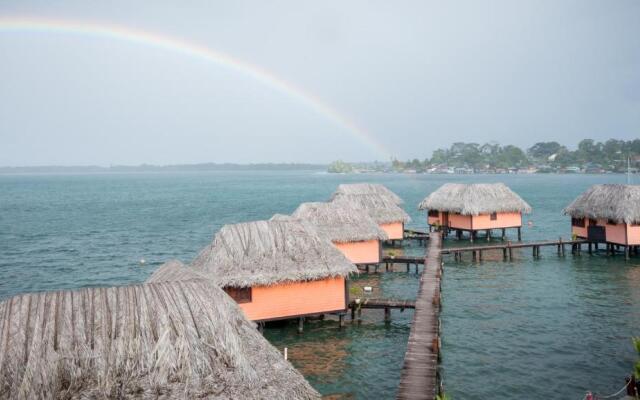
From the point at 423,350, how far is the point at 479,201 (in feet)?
91.7

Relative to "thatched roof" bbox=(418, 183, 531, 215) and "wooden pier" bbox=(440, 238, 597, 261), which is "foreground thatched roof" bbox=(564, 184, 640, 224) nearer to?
"wooden pier" bbox=(440, 238, 597, 261)

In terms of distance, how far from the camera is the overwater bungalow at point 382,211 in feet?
126

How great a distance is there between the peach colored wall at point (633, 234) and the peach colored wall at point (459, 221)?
11.5 m

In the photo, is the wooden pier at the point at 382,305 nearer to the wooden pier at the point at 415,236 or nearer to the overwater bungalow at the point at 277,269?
the overwater bungalow at the point at 277,269

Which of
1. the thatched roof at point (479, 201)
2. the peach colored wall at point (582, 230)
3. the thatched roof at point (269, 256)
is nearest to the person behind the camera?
the thatched roof at point (269, 256)

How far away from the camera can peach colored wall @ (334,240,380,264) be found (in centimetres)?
3039

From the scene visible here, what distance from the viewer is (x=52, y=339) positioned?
10.7 meters

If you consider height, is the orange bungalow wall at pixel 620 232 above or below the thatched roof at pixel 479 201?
below

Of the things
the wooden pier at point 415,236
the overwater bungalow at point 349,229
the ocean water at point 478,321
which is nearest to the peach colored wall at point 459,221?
the wooden pier at point 415,236

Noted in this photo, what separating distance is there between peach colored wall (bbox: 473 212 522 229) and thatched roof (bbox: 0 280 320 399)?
32.8 metres

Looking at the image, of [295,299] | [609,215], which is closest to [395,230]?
[609,215]

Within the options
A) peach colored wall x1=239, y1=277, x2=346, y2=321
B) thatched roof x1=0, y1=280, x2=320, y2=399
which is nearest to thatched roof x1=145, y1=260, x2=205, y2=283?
thatched roof x1=0, y1=280, x2=320, y2=399

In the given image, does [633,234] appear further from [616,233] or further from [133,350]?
[133,350]

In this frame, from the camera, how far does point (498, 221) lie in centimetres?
→ 4259
